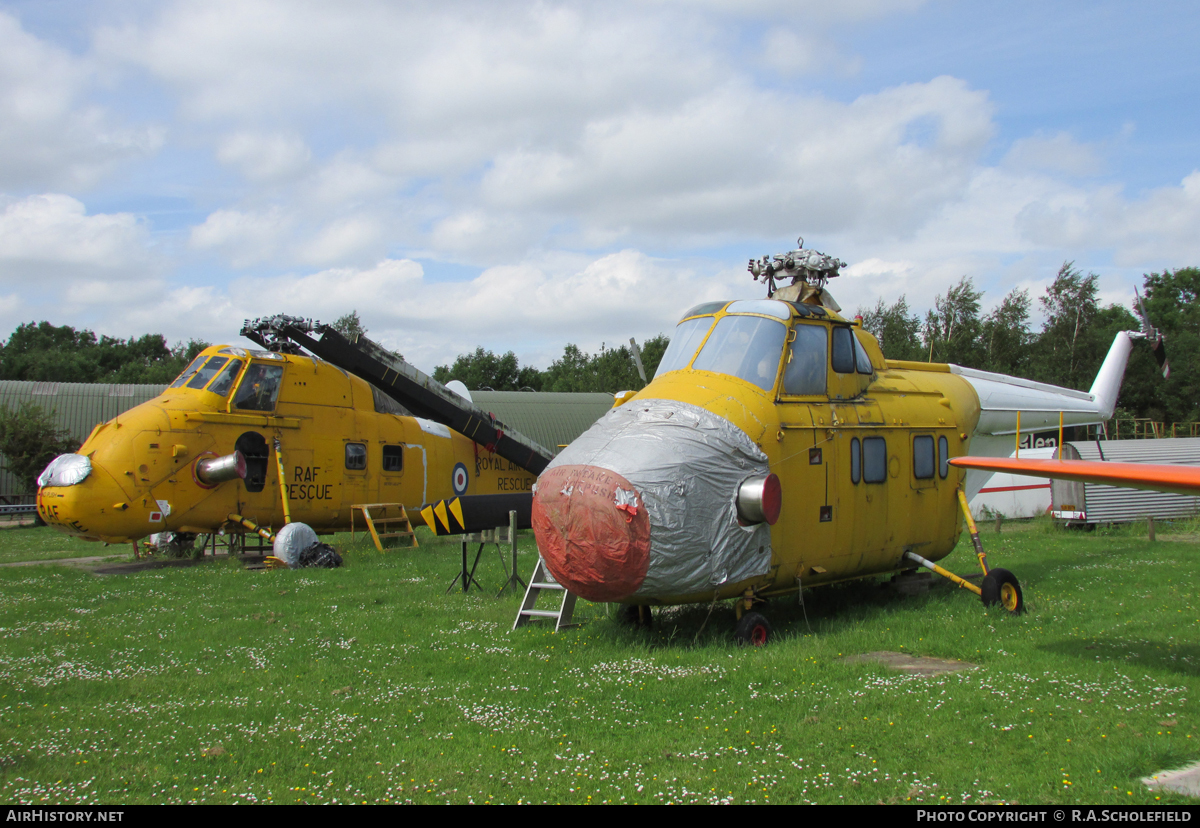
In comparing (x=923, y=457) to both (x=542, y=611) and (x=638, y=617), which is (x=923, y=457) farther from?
(x=542, y=611)

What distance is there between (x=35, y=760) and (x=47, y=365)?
2729 inches

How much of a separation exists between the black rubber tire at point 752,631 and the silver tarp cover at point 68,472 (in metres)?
12.6

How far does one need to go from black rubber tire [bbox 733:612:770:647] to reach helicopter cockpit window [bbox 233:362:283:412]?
39.6 ft

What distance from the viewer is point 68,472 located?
1511cm

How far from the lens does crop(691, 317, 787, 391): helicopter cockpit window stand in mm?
8875

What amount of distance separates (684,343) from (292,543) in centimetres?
973

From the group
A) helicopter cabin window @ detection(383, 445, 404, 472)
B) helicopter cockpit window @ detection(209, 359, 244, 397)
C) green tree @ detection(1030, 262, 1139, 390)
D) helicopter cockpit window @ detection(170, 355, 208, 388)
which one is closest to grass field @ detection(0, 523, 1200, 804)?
helicopter cockpit window @ detection(209, 359, 244, 397)

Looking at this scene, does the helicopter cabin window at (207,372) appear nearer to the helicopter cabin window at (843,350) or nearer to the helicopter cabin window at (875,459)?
the helicopter cabin window at (843,350)

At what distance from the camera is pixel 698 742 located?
19.3 ft

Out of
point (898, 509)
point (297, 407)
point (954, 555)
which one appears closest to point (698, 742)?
point (898, 509)

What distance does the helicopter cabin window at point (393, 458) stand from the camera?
19042 millimetres

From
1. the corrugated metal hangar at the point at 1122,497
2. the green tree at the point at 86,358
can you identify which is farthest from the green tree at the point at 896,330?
the green tree at the point at 86,358
